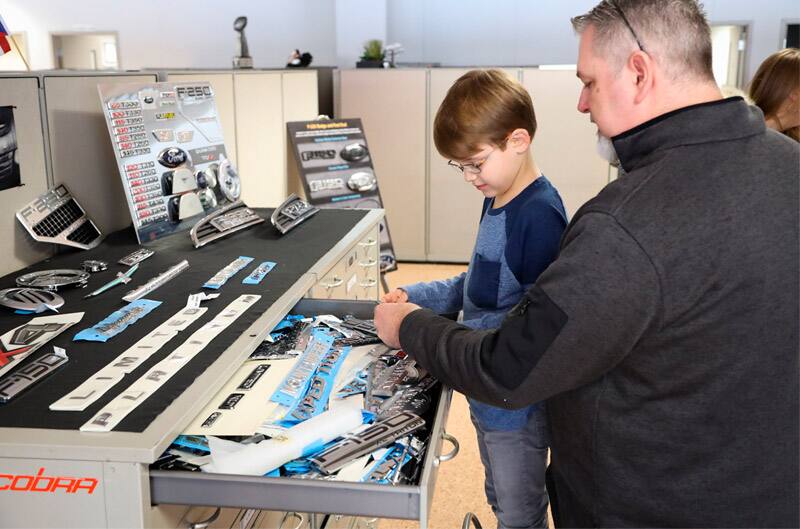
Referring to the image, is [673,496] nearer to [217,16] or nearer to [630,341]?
[630,341]

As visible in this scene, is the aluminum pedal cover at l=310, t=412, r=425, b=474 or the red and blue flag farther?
the red and blue flag

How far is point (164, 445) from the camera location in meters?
1.11

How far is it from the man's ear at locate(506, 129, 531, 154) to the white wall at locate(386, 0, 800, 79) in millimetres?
5689

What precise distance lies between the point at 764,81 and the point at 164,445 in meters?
2.04

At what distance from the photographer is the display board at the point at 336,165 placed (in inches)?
171

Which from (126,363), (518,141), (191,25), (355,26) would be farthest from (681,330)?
(191,25)

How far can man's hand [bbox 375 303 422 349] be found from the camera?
4.64 feet

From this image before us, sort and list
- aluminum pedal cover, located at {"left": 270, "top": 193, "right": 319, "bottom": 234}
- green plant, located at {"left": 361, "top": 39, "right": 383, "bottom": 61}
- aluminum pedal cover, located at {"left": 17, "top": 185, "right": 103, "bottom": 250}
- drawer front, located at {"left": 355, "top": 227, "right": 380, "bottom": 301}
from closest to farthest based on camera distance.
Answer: aluminum pedal cover, located at {"left": 17, "top": 185, "right": 103, "bottom": 250} → aluminum pedal cover, located at {"left": 270, "top": 193, "right": 319, "bottom": 234} → drawer front, located at {"left": 355, "top": 227, "right": 380, "bottom": 301} → green plant, located at {"left": 361, "top": 39, "right": 383, "bottom": 61}

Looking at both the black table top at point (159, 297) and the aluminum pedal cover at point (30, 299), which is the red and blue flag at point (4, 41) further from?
the aluminum pedal cover at point (30, 299)

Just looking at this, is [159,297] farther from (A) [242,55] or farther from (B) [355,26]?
(B) [355,26]

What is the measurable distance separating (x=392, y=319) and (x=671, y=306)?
0.55 metres

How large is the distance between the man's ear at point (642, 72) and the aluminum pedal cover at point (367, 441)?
2.07ft

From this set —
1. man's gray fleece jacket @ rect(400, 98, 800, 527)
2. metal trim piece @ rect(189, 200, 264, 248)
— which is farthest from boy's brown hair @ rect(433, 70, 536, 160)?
metal trim piece @ rect(189, 200, 264, 248)

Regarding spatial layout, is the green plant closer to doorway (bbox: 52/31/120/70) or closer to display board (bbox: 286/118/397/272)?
display board (bbox: 286/118/397/272)
